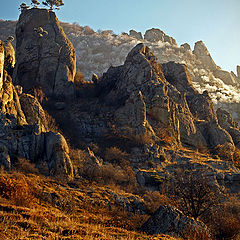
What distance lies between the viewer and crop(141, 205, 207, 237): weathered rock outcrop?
14133 mm

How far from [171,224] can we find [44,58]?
143ft

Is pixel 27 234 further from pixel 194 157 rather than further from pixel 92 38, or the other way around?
pixel 92 38

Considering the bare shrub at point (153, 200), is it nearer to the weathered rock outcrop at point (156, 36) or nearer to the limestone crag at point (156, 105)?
the limestone crag at point (156, 105)

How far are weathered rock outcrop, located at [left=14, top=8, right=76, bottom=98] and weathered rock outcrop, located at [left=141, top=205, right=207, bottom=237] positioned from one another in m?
37.0

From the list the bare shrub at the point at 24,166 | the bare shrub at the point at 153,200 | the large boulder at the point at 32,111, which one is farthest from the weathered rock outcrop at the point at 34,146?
the bare shrub at the point at 153,200

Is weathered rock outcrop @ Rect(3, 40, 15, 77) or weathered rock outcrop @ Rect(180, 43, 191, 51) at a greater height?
weathered rock outcrop @ Rect(180, 43, 191, 51)

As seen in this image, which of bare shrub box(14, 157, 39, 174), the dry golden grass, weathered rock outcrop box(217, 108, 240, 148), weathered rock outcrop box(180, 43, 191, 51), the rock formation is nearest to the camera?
the dry golden grass

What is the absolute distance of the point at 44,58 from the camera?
4853 centimetres

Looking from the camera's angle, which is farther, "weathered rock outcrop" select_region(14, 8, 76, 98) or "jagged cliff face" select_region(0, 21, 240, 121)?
"jagged cliff face" select_region(0, 21, 240, 121)

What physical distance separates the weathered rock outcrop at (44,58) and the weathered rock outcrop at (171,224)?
37.0 metres

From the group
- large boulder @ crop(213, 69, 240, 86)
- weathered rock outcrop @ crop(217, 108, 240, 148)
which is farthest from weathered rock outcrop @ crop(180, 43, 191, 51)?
weathered rock outcrop @ crop(217, 108, 240, 148)

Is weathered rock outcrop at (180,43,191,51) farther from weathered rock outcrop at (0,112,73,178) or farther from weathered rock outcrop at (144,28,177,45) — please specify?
weathered rock outcrop at (0,112,73,178)

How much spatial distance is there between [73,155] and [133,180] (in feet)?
27.1

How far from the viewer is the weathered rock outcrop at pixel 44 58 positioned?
47.4 m
